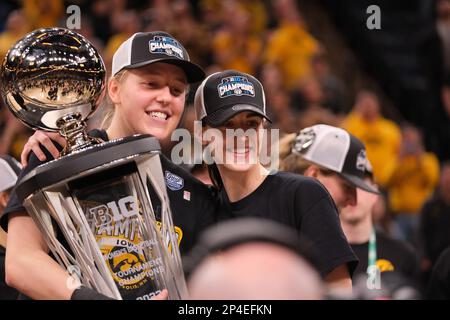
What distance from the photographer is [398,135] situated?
7.51 m

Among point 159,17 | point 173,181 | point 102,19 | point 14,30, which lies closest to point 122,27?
point 159,17

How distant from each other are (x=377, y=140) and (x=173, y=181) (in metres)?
4.97

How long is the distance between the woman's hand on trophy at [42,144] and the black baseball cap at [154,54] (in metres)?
0.24

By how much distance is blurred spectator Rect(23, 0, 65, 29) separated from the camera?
22.5 ft

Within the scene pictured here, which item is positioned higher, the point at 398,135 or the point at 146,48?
the point at 146,48

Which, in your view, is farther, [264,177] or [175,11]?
[175,11]

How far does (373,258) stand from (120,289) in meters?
1.85

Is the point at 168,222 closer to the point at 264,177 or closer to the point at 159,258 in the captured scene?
the point at 159,258

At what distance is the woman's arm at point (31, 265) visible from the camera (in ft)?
6.68

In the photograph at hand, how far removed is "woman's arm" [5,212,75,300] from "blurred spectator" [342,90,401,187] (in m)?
5.16

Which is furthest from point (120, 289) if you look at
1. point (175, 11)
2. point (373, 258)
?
point (175, 11)

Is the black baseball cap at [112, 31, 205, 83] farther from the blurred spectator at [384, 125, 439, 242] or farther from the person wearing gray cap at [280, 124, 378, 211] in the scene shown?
the blurred spectator at [384, 125, 439, 242]

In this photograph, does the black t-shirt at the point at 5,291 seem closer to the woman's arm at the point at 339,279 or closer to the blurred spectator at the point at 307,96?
the woman's arm at the point at 339,279

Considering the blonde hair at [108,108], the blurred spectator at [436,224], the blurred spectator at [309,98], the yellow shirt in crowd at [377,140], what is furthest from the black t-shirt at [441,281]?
the yellow shirt in crowd at [377,140]
